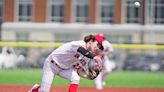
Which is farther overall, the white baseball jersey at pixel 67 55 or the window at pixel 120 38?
the window at pixel 120 38

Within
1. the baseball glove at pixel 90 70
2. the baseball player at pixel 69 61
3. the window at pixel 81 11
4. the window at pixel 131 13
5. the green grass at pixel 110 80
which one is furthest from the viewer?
the window at pixel 81 11

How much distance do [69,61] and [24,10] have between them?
42613 mm

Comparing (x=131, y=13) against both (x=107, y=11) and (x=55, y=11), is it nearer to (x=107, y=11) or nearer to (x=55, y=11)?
(x=107, y=11)

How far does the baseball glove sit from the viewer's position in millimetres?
10133

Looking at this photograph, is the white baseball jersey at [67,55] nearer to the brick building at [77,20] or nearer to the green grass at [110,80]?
the green grass at [110,80]

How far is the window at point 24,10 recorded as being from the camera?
5262cm

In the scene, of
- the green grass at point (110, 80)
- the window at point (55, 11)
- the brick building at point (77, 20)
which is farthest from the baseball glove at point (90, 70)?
the window at point (55, 11)

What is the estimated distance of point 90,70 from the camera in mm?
10438

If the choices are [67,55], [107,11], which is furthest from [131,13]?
[67,55]

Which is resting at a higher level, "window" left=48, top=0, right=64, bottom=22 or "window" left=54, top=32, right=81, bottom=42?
"window" left=48, top=0, right=64, bottom=22

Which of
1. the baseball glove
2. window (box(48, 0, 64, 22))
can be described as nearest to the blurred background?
window (box(48, 0, 64, 22))

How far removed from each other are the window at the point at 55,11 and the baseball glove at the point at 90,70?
42447 mm

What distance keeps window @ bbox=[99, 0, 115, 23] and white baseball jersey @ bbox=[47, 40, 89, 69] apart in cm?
4238

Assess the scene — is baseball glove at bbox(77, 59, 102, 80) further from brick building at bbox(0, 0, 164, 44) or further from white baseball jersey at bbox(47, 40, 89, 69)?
brick building at bbox(0, 0, 164, 44)
